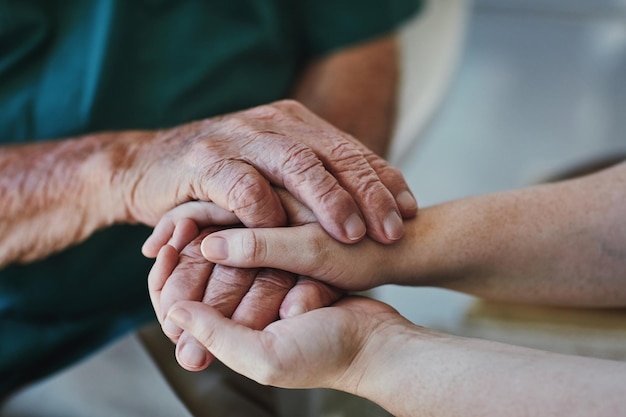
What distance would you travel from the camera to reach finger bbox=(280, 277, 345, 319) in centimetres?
58

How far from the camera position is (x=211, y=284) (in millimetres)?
594

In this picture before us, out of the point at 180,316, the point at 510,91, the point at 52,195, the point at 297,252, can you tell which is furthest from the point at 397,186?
the point at 510,91

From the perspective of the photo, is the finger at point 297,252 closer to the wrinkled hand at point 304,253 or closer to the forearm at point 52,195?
the wrinkled hand at point 304,253

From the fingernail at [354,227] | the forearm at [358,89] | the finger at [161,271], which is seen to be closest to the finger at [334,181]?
the fingernail at [354,227]

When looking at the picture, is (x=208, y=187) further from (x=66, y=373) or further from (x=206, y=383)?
(x=66, y=373)

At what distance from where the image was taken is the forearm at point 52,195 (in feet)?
2.49

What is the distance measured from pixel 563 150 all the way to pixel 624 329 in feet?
2.45

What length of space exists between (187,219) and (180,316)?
0.12 meters

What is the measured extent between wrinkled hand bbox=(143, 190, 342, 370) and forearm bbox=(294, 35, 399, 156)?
1.43 ft

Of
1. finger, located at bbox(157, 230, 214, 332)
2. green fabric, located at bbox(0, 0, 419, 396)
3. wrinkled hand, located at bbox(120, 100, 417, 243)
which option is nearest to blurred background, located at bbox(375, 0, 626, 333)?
green fabric, located at bbox(0, 0, 419, 396)

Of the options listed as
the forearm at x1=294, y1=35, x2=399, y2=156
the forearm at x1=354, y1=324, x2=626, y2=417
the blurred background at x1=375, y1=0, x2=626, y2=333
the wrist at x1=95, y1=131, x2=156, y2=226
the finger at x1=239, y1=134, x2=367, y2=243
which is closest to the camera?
the forearm at x1=354, y1=324, x2=626, y2=417

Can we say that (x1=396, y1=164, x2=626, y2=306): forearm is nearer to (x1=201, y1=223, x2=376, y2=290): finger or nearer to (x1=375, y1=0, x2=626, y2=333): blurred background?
(x1=201, y1=223, x2=376, y2=290): finger

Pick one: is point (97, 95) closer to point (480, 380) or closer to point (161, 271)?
point (161, 271)

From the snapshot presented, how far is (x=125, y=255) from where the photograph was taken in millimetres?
880
